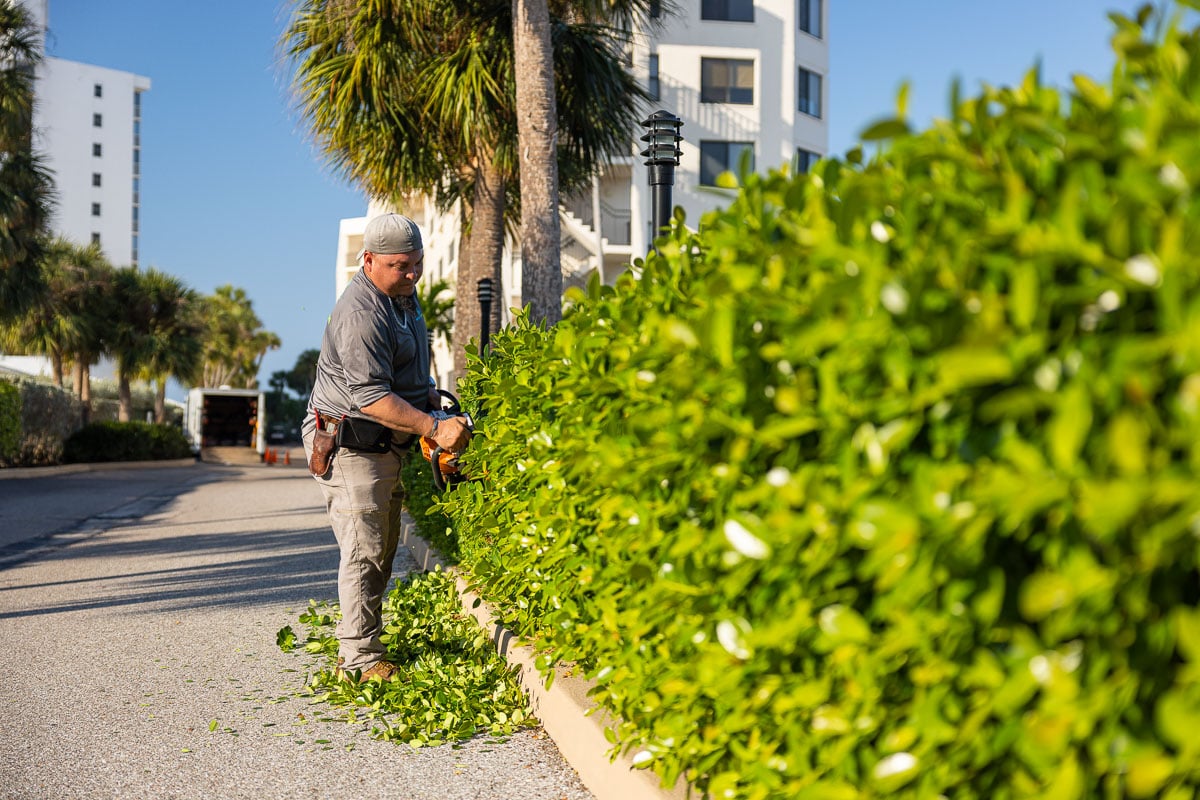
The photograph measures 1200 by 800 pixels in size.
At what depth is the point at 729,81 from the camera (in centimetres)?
3634

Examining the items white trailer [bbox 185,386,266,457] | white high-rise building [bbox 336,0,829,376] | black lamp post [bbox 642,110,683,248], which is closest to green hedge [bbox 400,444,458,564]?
black lamp post [bbox 642,110,683,248]

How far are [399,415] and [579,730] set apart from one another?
1.78 meters

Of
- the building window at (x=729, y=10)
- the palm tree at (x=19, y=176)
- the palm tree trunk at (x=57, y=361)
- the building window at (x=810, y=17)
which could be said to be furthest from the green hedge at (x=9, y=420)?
the building window at (x=810, y=17)

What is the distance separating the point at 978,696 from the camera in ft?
5.44

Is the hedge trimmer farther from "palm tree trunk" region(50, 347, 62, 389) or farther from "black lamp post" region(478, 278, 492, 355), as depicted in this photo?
"palm tree trunk" region(50, 347, 62, 389)

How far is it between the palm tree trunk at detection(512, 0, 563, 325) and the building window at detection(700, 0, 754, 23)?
999 inches

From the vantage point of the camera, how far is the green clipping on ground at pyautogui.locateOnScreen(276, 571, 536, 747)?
4.22 m

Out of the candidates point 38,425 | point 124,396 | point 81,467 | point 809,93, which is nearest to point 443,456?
point 38,425

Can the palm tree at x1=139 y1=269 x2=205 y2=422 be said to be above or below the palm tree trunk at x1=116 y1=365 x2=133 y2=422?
above

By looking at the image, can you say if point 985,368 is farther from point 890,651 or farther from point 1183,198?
point 890,651

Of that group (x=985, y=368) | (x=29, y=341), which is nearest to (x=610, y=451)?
(x=985, y=368)

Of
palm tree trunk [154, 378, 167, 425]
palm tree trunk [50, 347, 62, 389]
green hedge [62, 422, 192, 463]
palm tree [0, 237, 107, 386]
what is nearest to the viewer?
green hedge [62, 422, 192, 463]

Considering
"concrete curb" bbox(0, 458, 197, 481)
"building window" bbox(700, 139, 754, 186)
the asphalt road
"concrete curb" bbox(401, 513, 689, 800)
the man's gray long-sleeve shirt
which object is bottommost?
"concrete curb" bbox(0, 458, 197, 481)

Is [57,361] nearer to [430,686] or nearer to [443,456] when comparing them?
[443,456]
